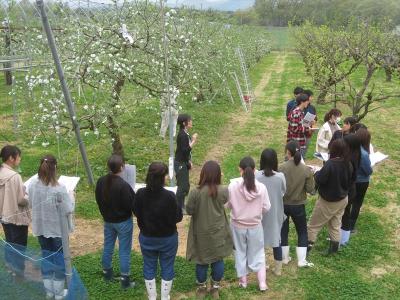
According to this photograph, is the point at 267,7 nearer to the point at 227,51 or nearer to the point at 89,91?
the point at 227,51

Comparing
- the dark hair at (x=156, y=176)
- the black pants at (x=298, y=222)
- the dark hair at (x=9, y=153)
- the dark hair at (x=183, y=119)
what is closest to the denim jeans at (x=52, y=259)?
the dark hair at (x=9, y=153)

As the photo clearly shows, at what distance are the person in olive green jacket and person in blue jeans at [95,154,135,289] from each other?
0.65 metres

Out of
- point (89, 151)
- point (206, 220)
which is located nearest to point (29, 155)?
point (89, 151)

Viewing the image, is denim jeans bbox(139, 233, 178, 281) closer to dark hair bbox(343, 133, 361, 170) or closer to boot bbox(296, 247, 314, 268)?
boot bbox(296, 247, 314, 268)

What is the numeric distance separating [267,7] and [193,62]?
188 ft

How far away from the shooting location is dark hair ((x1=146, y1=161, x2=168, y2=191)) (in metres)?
3.71

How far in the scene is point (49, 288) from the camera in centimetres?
401

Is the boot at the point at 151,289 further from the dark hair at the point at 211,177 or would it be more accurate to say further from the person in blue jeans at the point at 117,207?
the dark hair at the point at 211,177

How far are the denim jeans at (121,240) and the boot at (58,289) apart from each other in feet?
2.02

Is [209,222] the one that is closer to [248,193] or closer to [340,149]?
[248,193]

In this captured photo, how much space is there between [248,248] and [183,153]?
1.99 metres

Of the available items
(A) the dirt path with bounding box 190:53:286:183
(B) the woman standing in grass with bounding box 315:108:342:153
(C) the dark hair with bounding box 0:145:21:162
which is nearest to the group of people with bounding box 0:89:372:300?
(C) the dark hair with bounding box 0:145:21:162

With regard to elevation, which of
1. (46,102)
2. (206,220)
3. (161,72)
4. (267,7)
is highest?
(267,7)

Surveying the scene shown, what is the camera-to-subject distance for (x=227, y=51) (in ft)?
49.9
